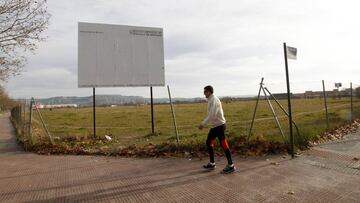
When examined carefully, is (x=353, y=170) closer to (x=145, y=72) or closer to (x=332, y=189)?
(x=332, y=189)

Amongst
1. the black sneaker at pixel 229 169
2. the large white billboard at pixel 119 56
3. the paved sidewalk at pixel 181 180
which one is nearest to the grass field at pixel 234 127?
the paved sidewalk at pixel 181 180

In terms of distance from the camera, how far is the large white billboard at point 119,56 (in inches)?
517

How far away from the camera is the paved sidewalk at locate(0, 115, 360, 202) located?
18.3 ft

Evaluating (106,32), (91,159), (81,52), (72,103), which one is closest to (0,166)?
(91,159)

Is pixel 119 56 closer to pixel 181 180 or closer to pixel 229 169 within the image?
pixel 229 169

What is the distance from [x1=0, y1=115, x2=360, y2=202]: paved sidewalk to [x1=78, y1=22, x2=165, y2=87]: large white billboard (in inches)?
192

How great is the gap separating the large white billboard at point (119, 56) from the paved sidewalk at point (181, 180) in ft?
16.0

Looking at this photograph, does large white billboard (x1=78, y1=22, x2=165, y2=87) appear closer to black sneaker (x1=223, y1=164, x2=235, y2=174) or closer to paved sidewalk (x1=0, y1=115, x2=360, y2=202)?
paved sidewalk (x1=0, y1=115, x2=360, y2=202)

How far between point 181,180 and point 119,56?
27.0 ft

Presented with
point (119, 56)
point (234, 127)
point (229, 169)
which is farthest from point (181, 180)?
point (234, 127)

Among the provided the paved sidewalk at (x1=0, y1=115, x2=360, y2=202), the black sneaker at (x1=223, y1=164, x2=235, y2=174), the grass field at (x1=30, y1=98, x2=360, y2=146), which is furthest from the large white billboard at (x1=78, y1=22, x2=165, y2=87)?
the black sneaker at (x1=223, y1=164, x2=235, y2=174)

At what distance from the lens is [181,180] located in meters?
6.60

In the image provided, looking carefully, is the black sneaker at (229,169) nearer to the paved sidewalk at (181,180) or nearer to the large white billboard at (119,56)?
the paved sidewalk at (181,180)

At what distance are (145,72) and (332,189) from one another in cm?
964
